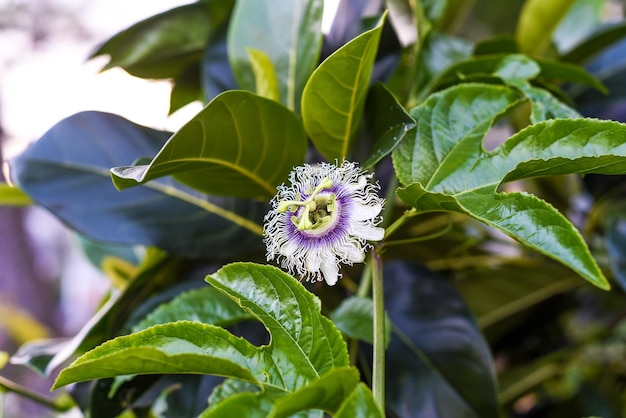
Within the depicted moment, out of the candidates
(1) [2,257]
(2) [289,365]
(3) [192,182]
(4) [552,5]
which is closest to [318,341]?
(2) [289,365]

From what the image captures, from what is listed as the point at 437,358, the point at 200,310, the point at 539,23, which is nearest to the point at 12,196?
the point at 200,310

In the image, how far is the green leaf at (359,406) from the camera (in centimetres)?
18

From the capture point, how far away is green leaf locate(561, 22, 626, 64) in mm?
455

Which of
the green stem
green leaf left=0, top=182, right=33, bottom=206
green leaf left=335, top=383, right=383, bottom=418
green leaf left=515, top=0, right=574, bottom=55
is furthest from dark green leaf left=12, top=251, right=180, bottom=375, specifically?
green leaf left=515, top=0, right=574, bottom=55

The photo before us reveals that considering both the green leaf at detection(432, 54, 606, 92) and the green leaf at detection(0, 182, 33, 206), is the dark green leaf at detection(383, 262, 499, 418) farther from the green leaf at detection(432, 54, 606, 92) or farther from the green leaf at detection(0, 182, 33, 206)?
the green leaf at detection(0, 182, 33, 206)

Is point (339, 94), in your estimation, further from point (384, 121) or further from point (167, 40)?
point (167, 40)

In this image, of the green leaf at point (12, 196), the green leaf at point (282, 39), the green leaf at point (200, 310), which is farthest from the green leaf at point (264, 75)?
the green leaf at point (12, 196)

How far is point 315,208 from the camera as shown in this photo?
10.2 inches

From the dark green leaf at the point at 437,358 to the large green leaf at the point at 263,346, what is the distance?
0.13 meters

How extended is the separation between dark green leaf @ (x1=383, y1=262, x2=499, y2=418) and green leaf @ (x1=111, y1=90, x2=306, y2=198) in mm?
114

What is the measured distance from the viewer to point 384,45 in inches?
15.6

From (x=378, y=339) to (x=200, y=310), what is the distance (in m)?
0.12

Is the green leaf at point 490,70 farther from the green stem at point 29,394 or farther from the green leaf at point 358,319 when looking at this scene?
the green stem at point 29,394

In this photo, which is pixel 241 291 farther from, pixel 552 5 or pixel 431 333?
pixel 552 5
